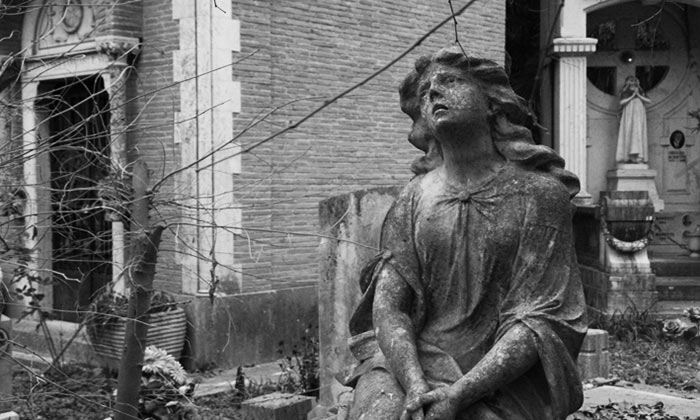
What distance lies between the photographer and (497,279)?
426cm

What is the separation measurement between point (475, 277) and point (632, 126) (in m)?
14.7

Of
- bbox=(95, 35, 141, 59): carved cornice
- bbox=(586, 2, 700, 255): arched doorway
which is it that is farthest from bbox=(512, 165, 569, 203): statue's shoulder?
bbox=(586, 2, 700, 255): arched doorway

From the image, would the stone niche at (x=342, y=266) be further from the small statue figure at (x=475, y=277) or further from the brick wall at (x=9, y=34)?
the brick wall at (x=9, y=34)

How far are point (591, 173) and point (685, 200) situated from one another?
1.89 metres

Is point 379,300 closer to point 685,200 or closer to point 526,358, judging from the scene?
point 526,358

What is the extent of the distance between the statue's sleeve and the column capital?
13518 millimetres

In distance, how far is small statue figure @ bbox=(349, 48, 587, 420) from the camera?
405 cm

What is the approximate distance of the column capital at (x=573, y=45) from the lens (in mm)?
17250

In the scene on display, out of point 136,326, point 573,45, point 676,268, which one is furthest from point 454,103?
point 573,45

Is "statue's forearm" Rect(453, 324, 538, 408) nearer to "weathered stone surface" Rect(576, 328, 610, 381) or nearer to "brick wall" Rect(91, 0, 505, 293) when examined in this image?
"weathered stone surface" Rect(576, 328, 610, 381)

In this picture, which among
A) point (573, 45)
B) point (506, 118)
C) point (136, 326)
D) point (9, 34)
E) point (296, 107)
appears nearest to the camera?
point (506, 118)

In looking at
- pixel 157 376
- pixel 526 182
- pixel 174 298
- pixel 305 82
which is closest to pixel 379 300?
pixel 526 182

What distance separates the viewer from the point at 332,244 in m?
7.88

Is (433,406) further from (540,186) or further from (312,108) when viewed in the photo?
(312,108)
